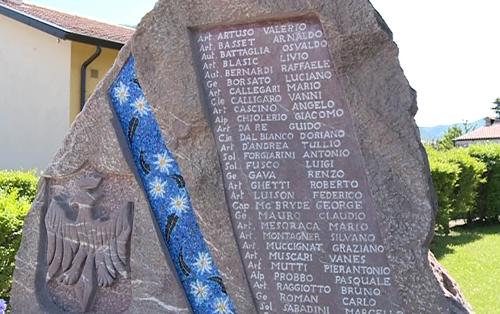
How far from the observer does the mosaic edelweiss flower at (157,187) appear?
399 centimetres

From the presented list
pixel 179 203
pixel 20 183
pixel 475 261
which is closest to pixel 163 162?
pixel 179 203

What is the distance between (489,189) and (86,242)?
36.2ft

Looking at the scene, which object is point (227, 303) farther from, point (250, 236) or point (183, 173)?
point (183, 173)

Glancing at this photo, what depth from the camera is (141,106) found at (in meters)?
4.07

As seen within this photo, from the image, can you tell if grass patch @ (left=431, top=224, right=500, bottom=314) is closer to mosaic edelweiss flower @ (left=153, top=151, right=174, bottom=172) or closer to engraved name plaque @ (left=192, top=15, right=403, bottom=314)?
engraved name plaque @ (left=192, top=15, right=403, bottom=314)

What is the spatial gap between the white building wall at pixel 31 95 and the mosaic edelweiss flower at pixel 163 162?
27.0 ft

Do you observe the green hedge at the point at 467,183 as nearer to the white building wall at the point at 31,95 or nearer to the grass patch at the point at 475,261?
the grass patch at the point at 475,261

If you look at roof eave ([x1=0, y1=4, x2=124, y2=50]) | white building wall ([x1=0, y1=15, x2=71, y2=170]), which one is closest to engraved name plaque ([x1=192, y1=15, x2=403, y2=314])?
roof eave ([x1=0, y1=4, x2=124, y2=50])

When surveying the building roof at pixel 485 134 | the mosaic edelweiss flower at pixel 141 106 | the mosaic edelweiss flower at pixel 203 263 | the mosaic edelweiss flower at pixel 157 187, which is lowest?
the mosaic edelweiss flower at pixel 203 263

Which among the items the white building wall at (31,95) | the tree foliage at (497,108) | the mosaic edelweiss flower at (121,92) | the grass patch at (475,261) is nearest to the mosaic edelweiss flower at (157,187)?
the mosaic edelweiss flower at (121,92)

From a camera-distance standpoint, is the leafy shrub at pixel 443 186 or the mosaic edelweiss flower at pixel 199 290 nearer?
the mosaic edelweiss flower at pixel 199 290

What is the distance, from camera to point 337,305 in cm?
355

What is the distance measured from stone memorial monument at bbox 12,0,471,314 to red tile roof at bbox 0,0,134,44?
297 inches

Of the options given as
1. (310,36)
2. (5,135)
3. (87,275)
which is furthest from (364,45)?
(5,135)
